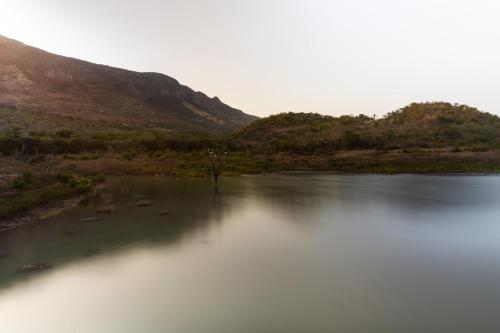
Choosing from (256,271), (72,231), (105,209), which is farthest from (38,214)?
(256,271)

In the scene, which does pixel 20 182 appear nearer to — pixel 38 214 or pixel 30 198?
pixel 30 198

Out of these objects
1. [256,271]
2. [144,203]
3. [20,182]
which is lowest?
[256,271]

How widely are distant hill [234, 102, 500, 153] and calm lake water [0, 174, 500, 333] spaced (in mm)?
52691

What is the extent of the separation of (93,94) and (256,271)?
462 feet

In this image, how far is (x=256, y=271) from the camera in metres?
14.6

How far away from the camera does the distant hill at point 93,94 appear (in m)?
111

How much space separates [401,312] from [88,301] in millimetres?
9877

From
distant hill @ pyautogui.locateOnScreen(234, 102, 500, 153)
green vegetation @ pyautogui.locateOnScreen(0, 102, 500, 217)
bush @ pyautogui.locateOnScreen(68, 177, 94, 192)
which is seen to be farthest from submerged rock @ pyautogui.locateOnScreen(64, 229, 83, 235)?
distant hill @ pyautogui.locateOnScreen(234, 102, 500, 153)

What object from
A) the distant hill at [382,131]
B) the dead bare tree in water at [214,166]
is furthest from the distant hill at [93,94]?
the dead bare tree in water at [214,166]

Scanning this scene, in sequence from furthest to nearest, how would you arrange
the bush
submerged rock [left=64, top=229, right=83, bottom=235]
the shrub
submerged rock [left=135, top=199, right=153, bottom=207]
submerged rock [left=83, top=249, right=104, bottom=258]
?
the bush → submerged rock [left=135, top=199, right=153, bottom=207] → the shrub → submerged rock [left=64, top=229, right=83, bottom=235] → submerged rock [left=83, top=249, right=104, bottom=258]

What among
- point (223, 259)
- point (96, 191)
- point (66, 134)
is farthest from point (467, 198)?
point (66, 134)

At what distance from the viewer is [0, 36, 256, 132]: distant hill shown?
111m

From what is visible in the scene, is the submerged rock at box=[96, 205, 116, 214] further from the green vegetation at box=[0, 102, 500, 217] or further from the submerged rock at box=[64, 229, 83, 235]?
the green vegetation at box=[0, 102, 500, 217]

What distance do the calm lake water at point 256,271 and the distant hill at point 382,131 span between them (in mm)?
52691
